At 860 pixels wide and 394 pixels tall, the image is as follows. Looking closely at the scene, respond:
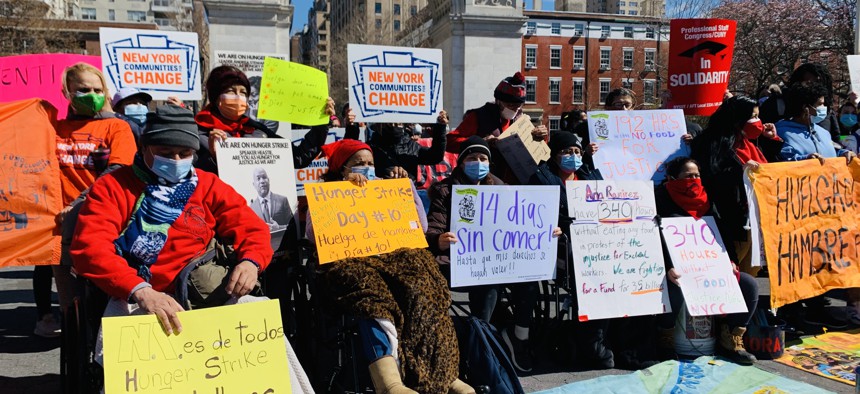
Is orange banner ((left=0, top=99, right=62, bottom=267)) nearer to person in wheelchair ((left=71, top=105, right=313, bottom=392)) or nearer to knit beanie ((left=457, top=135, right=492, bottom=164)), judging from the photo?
person in wheelchair ((left=71, top=105, right=313, bottom=392))

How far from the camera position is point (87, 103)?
13.7ft

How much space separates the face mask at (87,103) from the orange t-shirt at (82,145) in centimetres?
8

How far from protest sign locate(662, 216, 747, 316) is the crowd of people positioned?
0.09 metres

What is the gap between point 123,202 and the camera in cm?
318

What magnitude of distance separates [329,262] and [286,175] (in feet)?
2.51

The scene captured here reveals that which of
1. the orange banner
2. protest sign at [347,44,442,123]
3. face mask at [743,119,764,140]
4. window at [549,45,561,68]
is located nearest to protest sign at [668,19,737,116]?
face mask at [743,119,764,140]

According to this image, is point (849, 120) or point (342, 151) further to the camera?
point (849, 120)

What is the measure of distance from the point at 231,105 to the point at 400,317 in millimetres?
1759

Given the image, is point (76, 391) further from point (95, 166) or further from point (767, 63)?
point (767, 63)

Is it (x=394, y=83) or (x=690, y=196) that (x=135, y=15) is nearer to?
(x=394, y=83)

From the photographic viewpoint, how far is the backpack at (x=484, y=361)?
3857 mm

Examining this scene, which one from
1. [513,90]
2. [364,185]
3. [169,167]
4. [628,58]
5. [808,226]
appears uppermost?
[628,58]

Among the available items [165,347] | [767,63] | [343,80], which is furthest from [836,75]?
[165,347]

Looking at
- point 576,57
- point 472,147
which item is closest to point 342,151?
Answer: point 472,147
